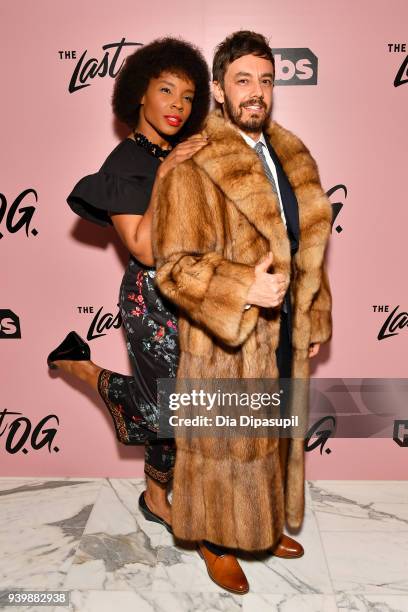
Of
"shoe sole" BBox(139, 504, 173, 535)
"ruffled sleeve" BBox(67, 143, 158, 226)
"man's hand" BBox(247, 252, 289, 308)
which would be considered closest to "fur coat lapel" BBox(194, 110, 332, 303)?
"man's hand" BBox(247, 252, 289, 308)

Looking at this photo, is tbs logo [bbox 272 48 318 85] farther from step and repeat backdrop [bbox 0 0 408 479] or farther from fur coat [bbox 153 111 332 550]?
fur coat [bbox 153 111 332 550]

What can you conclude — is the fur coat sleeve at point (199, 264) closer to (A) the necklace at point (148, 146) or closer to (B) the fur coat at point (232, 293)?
(B) the fur coat at point (232, 293)

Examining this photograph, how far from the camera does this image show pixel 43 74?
110 inches

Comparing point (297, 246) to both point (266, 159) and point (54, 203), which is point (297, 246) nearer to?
point (266, 159)

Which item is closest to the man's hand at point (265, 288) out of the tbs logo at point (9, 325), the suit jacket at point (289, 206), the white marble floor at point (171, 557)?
the suit jacket at point (289, 206)

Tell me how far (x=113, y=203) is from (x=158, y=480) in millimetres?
1439

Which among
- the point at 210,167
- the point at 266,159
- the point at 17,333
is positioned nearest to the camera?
the point at 210,167

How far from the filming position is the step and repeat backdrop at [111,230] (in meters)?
2.72

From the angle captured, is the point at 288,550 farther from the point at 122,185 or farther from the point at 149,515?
the point at 122,185

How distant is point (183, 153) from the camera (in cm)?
213

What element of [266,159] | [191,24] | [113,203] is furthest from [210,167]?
[191,24]

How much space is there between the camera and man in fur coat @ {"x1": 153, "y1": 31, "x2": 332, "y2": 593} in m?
2.02

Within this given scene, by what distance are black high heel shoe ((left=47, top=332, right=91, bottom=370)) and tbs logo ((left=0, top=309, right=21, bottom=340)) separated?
0.25m

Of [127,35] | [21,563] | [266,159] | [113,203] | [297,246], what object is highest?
[127,35]
